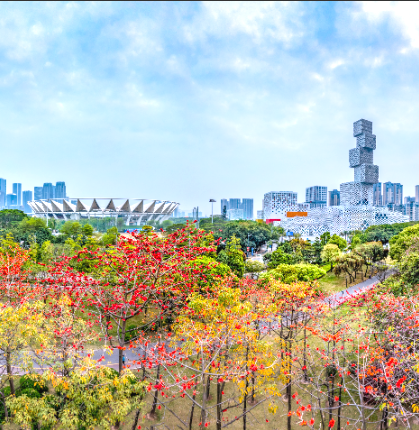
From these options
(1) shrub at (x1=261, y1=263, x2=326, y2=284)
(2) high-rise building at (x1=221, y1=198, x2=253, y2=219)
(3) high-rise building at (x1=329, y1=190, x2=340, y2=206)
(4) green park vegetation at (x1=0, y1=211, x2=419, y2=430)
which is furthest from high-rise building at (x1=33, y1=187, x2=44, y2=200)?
(3) high-rise building at (x1=329, y1=190, x2=340, y2=206)

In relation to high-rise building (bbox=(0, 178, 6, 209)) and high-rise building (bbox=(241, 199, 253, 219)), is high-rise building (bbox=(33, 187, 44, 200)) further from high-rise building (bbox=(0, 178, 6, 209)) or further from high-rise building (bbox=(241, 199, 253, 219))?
high-rise building (bbox=(241, 199, 253, 219))

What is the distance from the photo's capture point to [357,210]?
59.6 metres

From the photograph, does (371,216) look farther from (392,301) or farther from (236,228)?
(392,301)

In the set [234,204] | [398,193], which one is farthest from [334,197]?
[234,204]

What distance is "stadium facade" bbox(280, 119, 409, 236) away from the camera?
5984 centimetres

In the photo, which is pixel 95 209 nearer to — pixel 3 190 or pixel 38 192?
pixel 38 192

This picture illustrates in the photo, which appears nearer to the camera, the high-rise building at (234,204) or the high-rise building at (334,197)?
the high-rise building at (334,197)

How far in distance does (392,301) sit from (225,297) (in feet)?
13.1

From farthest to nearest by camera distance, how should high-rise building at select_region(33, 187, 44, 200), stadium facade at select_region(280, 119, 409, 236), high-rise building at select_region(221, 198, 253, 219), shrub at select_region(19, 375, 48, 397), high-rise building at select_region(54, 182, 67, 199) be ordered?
1. high-rise building at select_region(221, 198, 253, 219)
2. high-rise building at select_region(54, 182, 67, 199)
3. high-rise building at select_region(33, 187, 44, 200)
4. stadium facade at select_region(280, 119, 409, 236)
5. shrub at select_region(19, 375, 48, 397)

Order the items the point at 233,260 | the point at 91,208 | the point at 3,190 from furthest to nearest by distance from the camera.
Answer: the point at 3,190, the point at 91,208, the point at 233,260

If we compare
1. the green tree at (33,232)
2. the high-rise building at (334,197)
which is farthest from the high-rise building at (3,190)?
the high-rise building at (334,197)

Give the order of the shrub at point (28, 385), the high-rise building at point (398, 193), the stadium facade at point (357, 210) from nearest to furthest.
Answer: the shrub at point (28, 385)
the stadium facade at point (357, 210)
the high-rise building at point (398, 193)

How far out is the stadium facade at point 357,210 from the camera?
59.8 meters

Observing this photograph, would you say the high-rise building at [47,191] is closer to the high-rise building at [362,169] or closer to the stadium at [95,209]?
the stadium at [95,209]
